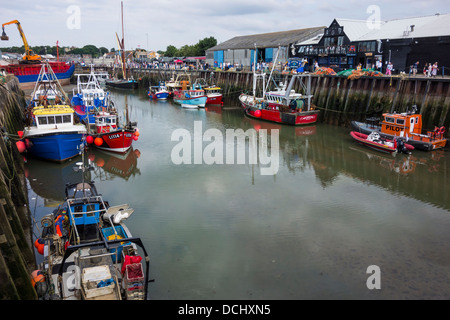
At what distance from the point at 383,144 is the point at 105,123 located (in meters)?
19.5

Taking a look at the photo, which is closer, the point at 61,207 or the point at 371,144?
the point at 61,207

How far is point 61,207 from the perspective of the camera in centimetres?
1308

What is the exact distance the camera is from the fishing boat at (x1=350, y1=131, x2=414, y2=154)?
75.7ft

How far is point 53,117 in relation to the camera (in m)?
21.2

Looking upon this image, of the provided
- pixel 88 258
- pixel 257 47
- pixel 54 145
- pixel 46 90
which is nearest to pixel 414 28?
pixel 257 47

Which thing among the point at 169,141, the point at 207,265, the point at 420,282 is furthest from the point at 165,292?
the point at 169,141

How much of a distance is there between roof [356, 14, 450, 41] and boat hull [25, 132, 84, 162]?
33552 mm

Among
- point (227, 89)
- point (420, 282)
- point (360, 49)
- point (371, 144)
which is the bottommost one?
point (420, 282)

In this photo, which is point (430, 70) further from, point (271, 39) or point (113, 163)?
point (271, 39)

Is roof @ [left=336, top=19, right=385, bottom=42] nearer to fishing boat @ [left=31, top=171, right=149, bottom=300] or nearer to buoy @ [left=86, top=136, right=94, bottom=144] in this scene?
buoy @ [left=86, top=136, right=94, bottom=144]

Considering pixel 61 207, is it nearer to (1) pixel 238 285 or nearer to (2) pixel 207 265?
(2) pixel 207 265

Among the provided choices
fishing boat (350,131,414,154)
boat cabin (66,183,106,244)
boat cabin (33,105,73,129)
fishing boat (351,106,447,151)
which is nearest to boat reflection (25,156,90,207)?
boat cabin (33,105,73,129)

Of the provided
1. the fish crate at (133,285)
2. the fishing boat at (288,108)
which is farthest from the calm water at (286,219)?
the fishing boat at (288,108)

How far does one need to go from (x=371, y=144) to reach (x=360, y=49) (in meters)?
21.4
